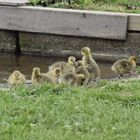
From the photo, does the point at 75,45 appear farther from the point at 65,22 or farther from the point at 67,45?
the point at 65,22

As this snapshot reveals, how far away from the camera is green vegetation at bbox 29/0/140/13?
1535cm

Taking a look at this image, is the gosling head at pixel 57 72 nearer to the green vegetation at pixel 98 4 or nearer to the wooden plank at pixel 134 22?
the wooden plank at pixel 134 22

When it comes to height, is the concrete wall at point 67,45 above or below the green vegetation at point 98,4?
below

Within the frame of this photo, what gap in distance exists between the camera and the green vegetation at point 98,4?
604 inches

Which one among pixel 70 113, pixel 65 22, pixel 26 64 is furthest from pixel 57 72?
pixel 65 22

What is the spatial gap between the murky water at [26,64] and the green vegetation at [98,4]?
166 cm

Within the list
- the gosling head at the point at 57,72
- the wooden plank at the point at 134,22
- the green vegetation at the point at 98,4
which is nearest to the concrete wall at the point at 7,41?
the green vegetation at the point at 98,4

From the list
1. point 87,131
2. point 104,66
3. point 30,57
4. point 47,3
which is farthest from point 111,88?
point 47,3

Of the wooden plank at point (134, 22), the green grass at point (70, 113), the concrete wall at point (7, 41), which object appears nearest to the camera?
the green grass at point (70, 113)

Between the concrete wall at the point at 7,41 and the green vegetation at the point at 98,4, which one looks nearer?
the concrete wall at the point at 7,41

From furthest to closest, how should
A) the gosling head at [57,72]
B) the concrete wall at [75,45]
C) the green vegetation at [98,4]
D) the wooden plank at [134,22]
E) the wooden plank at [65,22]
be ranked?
the green vegetation at [98,4], the concrete wall at [75,45], the wooden plank at [65,22], the wooden plank at [134,22], the gosling head at [57,72]

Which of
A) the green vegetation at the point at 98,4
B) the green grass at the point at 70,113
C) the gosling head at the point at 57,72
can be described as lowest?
the green grass at the point at 70,113

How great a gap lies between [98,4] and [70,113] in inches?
341

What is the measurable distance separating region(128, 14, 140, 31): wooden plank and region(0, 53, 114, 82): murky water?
1.01m
